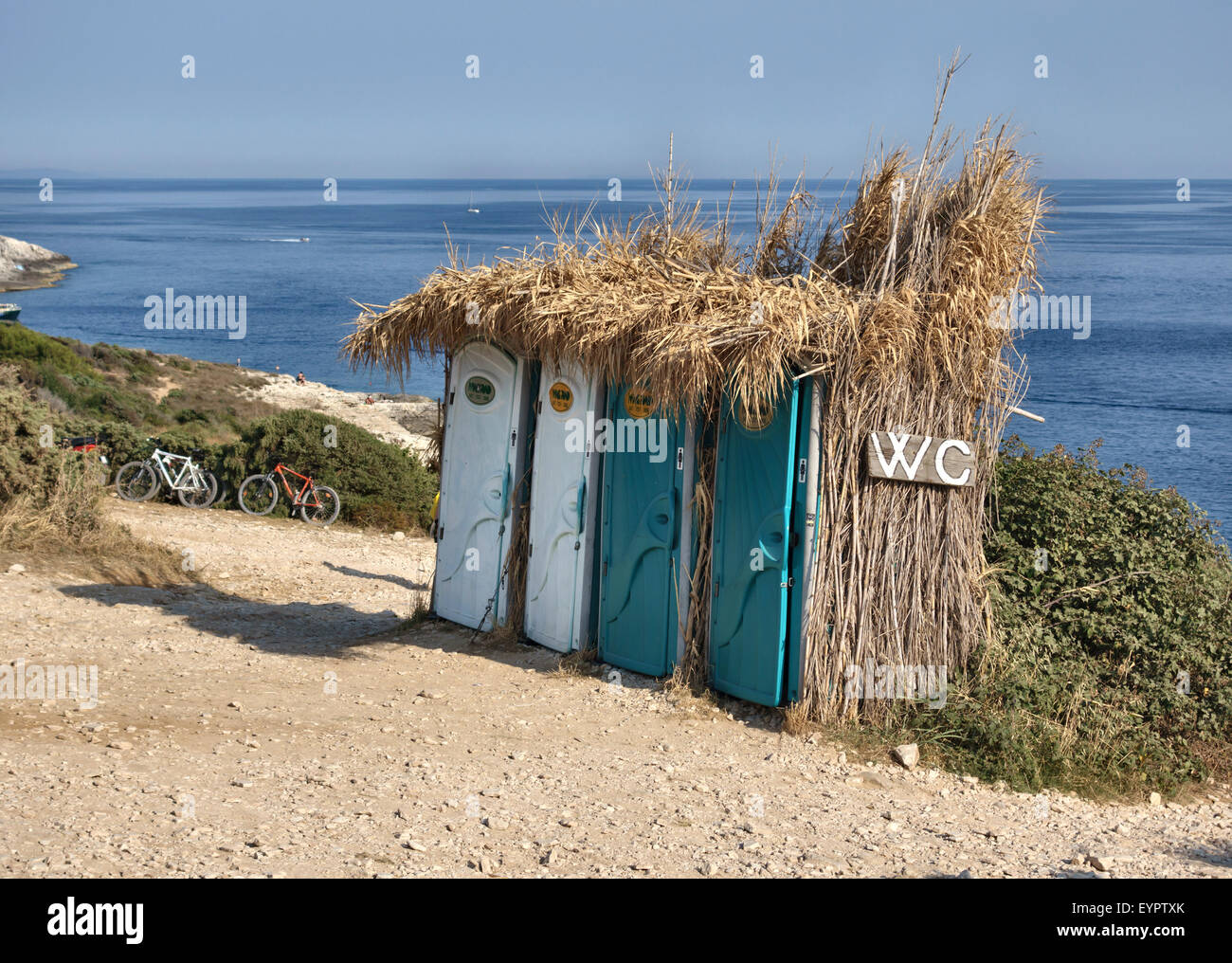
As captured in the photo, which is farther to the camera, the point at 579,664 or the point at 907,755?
the point at 579,664

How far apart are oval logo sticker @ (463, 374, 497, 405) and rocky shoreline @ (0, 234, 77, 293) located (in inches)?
3661

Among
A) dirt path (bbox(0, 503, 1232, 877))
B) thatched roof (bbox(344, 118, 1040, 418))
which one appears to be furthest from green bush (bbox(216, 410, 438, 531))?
thatched roof (bbox(344, 118, 1040, 418))

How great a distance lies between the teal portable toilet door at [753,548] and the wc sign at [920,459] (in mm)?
500

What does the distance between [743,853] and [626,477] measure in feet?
10.3

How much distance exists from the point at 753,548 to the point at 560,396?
1.88 meters

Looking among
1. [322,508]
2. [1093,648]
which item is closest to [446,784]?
[1093,648]

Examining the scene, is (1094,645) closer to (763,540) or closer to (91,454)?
(763,540)

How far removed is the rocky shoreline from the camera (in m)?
92.3

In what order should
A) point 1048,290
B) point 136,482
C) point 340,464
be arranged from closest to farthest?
point 136,482 < point 340,464 < point 1048,290

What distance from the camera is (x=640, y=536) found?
7891mm

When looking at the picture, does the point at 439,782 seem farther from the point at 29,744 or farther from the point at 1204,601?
the point at 1204,601

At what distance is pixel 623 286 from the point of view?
25.1 ft

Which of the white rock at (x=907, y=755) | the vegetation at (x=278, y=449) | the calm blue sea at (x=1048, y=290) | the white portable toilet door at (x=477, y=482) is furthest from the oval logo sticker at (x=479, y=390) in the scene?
the vegetation at (x=278, y=449)

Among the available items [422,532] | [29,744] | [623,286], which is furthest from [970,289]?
[422,532]
